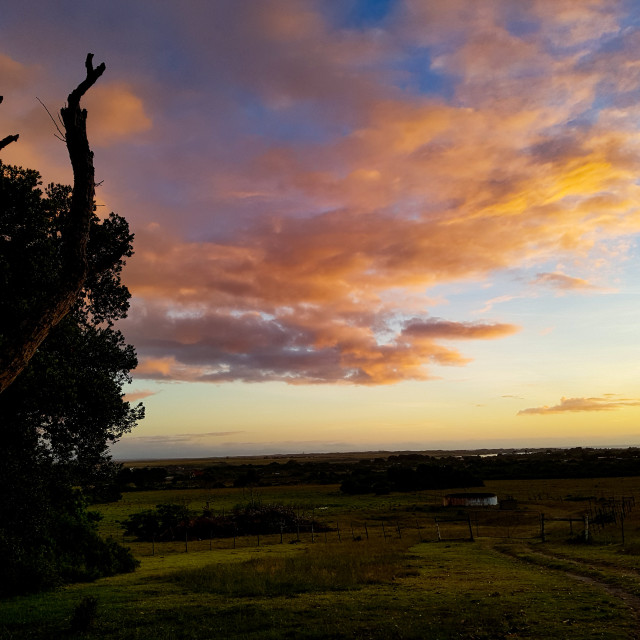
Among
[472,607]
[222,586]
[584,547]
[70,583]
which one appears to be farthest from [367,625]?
[584,547]

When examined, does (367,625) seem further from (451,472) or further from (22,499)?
(451,472)

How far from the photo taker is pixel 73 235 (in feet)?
40.2

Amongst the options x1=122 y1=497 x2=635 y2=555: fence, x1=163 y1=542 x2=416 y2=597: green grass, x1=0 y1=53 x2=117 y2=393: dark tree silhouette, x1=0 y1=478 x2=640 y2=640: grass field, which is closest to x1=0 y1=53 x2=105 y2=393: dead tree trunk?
x1=0 y1=53 x2=117 y2=393: dark tree silhouette

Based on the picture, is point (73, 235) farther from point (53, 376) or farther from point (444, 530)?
point (444, 530)

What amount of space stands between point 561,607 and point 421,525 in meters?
52.5

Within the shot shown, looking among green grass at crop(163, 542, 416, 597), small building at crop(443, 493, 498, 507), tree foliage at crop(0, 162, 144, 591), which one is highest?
tree foliage at crop(0, 162, 144, 591)

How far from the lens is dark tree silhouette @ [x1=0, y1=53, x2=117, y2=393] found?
11.1 meters

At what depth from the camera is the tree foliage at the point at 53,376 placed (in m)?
18.9

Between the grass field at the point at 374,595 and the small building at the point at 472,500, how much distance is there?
36.5 m

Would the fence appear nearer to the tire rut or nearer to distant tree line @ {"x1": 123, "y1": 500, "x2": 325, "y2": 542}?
distant tree line @ {"x1": 123, "y1": 500, "x2": 325, "y2": 542}

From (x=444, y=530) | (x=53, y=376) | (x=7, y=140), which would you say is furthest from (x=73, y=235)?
(x=444, y=530)

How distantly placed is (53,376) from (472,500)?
270 feet

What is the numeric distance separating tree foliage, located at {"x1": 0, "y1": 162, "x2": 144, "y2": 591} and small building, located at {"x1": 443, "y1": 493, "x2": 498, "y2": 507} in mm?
74684

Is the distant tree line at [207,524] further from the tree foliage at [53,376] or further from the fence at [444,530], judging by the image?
the tree foliage at [53,376]
